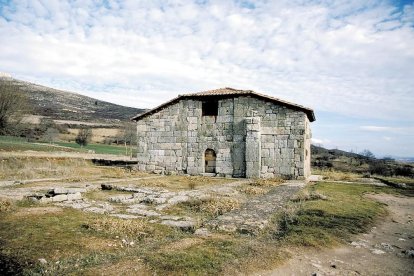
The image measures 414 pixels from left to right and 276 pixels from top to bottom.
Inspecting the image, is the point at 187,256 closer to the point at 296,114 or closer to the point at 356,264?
the point at 356,264

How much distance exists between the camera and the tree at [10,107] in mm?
30078

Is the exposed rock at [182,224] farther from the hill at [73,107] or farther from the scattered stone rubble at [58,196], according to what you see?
the hill at [73,107]

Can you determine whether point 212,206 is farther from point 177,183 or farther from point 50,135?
point 50,135

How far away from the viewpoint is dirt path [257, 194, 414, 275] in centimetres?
485

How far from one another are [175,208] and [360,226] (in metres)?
4.91

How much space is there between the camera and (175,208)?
362 inches

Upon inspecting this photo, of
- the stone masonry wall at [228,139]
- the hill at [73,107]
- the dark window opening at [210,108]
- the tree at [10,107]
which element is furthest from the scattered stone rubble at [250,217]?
the hill at [73,107]

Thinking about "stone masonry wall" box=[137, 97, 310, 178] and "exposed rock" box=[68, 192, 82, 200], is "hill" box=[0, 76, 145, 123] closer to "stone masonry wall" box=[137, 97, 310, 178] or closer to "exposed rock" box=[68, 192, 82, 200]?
"stone masonry wall" box=[137, 97, 310, 178]

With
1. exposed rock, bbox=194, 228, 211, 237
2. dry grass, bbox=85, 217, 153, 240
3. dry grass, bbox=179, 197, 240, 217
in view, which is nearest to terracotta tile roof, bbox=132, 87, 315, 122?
dry grass, bbox=179, 197, 240, 217

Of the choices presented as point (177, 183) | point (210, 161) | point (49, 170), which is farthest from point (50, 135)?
point (177, 183)

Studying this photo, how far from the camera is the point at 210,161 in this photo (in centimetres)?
2003

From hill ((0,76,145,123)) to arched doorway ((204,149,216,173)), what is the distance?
50915mm

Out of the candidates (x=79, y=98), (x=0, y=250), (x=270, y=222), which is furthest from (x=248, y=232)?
(x=79, y=98)

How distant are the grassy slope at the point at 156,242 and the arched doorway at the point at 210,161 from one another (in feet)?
38.3
